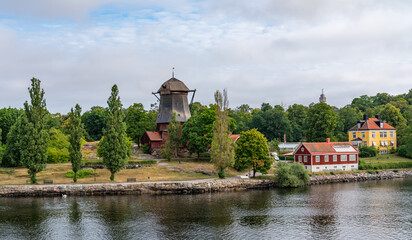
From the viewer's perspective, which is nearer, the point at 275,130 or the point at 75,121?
the point at 75,121

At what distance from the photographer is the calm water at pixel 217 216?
3203cm

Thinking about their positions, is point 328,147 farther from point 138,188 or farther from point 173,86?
point 138,188

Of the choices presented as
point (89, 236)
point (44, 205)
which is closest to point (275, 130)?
point (44, 205)

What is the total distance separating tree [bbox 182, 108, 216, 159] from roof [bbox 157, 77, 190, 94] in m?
11.1

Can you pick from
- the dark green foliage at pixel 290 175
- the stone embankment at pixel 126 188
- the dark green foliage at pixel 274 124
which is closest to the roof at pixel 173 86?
the stone embankment at pixel 126 188

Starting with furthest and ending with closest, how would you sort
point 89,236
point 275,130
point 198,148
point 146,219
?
point 275,130, point 198,148, point 146,219, point 89,236

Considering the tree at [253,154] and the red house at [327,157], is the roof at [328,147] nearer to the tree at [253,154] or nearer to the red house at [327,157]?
the red house at [327,157]

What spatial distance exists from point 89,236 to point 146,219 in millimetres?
6401

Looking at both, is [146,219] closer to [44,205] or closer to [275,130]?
[44,205]

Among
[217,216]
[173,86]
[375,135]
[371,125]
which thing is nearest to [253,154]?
[217,216]

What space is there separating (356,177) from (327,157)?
5.72 metres

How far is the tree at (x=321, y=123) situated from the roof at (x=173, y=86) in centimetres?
2865

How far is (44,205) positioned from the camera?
142 ft

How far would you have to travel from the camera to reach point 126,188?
171 ft
